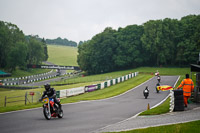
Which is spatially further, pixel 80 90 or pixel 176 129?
pixel 80 90

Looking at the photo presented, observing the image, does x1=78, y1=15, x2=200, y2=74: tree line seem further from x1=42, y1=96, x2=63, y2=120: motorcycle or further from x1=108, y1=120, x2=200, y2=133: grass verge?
x1=108, y1=120, x2=200, y2=133: grass verge

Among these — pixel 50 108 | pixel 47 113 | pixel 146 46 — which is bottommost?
pixel 47 113

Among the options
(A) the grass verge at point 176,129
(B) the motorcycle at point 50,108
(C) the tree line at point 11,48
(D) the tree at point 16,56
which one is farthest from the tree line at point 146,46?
(A) the grass verge at point 176,129

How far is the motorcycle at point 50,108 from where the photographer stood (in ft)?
45.8

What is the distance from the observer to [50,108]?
47.1 feet

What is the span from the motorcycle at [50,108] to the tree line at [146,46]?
70887 millimetres

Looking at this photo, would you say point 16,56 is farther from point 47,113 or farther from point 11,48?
point 47,113

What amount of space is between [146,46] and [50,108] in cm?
7924

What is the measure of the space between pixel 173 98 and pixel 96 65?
8121 cm

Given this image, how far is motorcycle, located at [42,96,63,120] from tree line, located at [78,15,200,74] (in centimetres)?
7089

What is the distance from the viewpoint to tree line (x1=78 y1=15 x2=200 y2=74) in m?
85.3

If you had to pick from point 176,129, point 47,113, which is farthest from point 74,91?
point 176,129

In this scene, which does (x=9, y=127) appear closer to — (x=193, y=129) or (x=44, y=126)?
(x=44, y=126)

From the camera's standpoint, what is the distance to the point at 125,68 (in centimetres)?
10031
